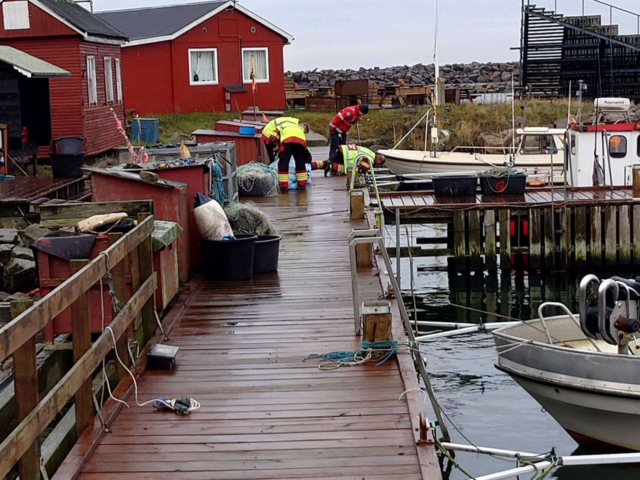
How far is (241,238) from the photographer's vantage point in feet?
34.3

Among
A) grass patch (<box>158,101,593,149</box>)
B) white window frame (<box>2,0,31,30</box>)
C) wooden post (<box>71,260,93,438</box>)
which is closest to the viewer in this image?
wooden post (<box>71,260,93,438</box>)

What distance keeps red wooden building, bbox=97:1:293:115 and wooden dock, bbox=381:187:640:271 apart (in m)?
20.4

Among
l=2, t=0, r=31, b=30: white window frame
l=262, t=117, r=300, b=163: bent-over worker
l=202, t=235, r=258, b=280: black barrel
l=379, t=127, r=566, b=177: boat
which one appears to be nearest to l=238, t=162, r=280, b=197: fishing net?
l=262, t=117, r=300, b=163: bent-over worker

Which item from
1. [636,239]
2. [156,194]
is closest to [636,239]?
[636,239]

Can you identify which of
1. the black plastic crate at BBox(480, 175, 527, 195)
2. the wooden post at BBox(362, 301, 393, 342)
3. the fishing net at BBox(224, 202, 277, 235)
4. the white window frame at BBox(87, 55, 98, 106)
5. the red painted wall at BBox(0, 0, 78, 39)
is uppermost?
the red painted wall at BBox(0, 0, 78, 39)

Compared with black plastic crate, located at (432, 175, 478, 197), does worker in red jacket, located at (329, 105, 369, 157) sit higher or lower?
higher

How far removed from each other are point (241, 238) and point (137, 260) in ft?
9.69

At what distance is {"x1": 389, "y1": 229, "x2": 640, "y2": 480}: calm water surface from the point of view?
1039 centimetres

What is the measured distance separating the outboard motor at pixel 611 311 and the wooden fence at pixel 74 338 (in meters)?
3.78

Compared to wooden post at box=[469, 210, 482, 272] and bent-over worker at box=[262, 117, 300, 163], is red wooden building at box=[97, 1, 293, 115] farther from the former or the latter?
wooden post at box=[469, 210, 482, 272]

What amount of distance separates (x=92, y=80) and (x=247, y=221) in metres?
17.2

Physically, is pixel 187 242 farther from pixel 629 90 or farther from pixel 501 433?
pixel 629 90

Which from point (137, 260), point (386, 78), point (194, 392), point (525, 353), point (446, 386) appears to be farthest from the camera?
point (386, 78)

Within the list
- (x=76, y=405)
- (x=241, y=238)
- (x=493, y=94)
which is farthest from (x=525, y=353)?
(x=493, y=94)
